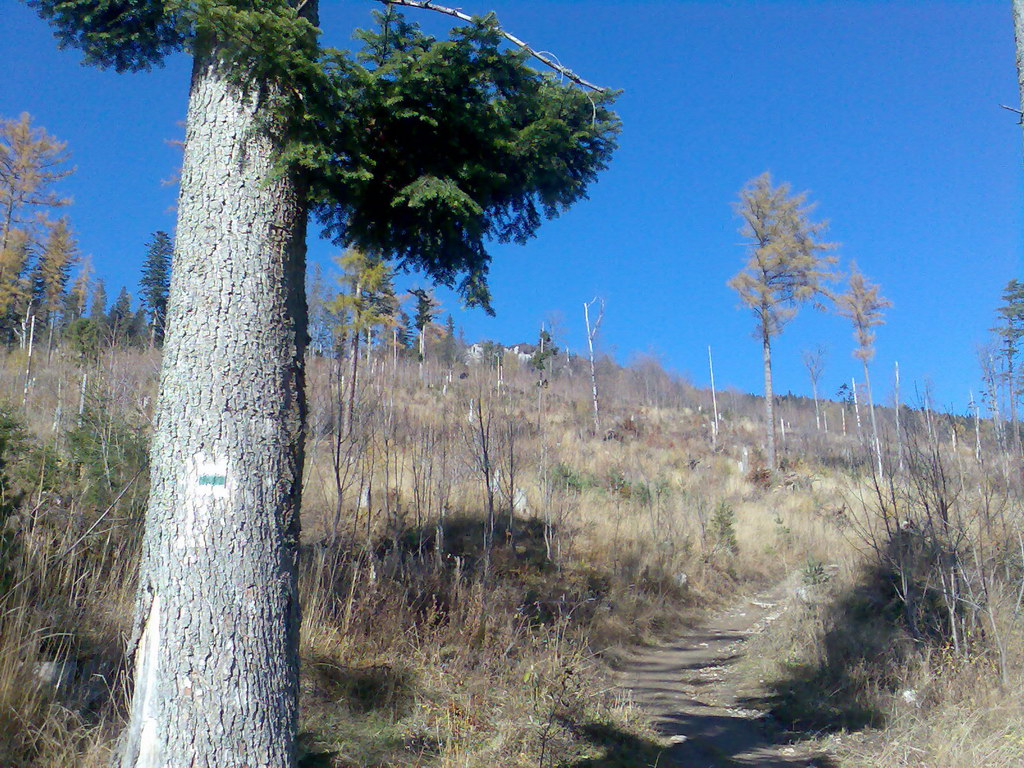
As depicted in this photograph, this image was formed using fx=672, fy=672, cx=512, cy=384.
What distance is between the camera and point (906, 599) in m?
7.05

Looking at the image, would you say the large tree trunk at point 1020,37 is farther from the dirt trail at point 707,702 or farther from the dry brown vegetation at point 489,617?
the dirt trail at point 707,702

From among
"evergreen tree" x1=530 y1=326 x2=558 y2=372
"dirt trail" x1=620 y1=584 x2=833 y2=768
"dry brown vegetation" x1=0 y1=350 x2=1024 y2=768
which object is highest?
"evergreen tree" x1=530 y1=326 x2=558 y2=372

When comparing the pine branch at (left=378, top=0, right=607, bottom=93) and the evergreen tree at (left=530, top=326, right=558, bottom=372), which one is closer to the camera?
the pine branch at (left=378, top=0, right=607, bottom=93)

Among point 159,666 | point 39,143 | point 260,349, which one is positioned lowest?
point 159,666

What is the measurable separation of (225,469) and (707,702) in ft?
21.2

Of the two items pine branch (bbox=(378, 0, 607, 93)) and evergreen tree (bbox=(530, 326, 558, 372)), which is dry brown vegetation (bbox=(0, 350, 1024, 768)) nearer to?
pine branch (bbox=(378, 0, 607, 93))

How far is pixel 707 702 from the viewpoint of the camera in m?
7.36

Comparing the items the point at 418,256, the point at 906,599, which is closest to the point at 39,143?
the point at 418,256

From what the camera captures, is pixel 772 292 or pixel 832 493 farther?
pixel 772 292

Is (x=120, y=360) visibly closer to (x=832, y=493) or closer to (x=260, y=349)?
(x=260, y=349)

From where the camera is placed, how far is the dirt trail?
5.51m

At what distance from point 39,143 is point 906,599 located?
30253 millimetres

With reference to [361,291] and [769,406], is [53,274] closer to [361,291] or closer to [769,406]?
[361,291]

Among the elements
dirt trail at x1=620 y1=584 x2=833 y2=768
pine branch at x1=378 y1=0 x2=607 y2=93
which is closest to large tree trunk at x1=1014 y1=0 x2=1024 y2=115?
pine branch at x1=378 y1=0 x2=607 y2=93
